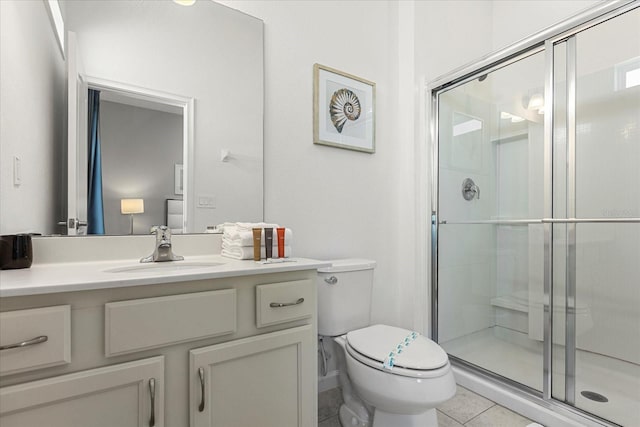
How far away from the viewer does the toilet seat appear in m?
1.20

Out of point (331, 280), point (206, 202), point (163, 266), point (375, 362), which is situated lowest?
point (375, 362)

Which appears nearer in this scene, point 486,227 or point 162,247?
point 162,247

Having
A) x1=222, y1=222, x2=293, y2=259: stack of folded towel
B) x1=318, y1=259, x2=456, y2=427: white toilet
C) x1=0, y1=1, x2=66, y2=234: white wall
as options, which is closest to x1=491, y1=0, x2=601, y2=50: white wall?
x1=318, y1=259, x2=456, y2=427: white toilet

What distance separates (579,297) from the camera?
5.56 ft

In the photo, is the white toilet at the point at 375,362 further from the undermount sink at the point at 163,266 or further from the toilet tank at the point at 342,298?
the undermount sink at the point at 163,266

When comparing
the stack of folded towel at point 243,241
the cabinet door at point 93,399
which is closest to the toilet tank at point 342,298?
the stack of folded towel at point 243,241

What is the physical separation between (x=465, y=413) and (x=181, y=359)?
4.75 feet

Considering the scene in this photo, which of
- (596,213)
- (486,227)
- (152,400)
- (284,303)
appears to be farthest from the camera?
(486,227)

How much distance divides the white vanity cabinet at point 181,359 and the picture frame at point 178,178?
0.62 metres

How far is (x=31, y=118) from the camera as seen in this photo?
1113 mm

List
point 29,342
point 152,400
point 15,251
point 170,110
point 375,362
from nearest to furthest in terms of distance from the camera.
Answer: point 29,342
point 152,400
point 15,251
point 375,362
point 170,110

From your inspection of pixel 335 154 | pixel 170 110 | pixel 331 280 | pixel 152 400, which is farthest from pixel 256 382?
pixel 335 154

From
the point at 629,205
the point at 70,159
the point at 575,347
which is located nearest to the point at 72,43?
the point at 70,159

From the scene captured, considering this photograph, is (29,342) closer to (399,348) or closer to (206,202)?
(206,202)
